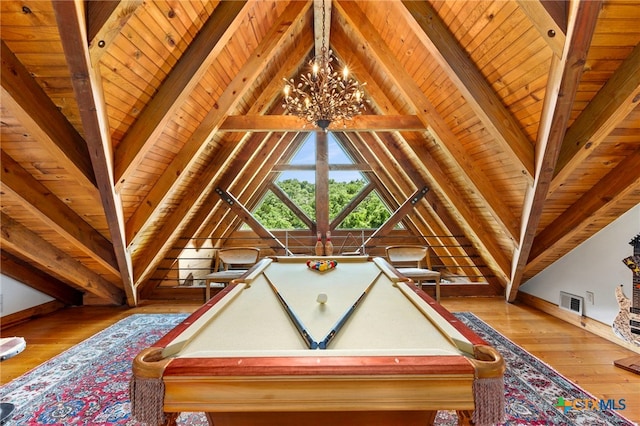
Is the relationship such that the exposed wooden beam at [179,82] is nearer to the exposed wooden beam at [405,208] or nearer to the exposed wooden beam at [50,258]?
the exposed wooden beam at [50,258]

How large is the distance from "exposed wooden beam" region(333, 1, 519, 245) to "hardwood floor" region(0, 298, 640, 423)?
1009 millimetres

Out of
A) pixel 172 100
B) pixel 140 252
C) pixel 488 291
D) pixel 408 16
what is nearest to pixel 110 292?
pixel 140 252

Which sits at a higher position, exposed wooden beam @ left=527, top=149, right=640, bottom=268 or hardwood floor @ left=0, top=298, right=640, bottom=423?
exposed wooden beam @ left=527, top=149, right=640, bottom=268

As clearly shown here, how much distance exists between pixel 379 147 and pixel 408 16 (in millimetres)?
2673

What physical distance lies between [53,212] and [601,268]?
17.4ft

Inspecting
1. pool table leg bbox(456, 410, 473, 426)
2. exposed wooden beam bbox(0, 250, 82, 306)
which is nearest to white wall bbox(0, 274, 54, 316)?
exposed wooden beam bbox(0, 250, 82, 306)

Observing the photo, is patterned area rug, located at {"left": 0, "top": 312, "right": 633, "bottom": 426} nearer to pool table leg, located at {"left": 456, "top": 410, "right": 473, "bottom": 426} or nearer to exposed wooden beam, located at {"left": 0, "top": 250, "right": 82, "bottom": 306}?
pool table leg, located at {"left": 456, "top": 410, "right": 473, "bottom": 426}

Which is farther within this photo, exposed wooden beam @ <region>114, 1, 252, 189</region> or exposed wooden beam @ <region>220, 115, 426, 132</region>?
exposed wooden beam @ <region>220, 115, 426, 132</region>

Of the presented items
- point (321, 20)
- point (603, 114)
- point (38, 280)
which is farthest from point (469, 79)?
point (38, 280)

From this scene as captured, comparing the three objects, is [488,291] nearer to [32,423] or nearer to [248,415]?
[248,415]

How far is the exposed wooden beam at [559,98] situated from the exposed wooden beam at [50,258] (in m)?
4.58

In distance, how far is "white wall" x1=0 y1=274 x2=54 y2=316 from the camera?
10.3ft

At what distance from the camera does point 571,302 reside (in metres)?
3.18

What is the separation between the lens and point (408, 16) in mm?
2283
